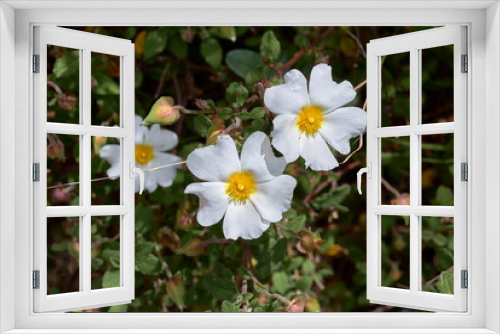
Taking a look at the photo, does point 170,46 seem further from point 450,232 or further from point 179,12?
point 450,232

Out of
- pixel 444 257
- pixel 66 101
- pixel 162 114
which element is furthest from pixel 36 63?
pixel 444 257

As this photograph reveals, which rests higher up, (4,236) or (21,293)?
(4,236)

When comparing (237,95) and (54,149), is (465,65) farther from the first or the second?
(54,149)

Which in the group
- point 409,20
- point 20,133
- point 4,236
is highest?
point 409,20

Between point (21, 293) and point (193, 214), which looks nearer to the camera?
point (21, 293)

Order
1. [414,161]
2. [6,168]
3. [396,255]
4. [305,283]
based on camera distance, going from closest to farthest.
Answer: [6,168] → [414,161] → [305,283] → [396,255]

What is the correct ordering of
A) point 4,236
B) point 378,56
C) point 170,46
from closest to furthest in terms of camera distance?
point 4,236 → point 378,56 → point 170,46

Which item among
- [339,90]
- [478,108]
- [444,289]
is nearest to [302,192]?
[339,90]
